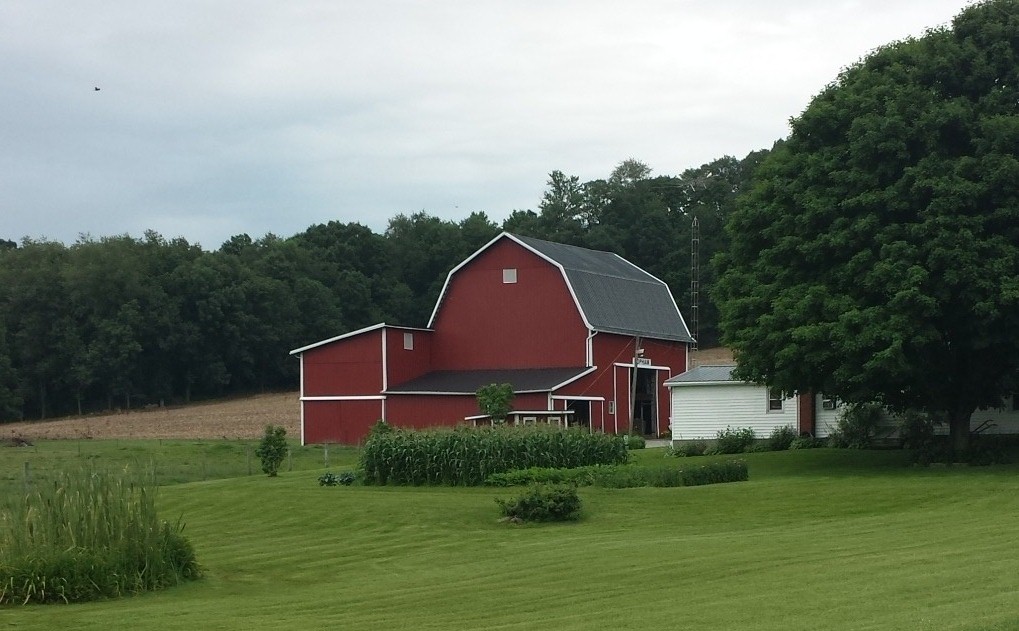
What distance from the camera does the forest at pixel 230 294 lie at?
9756 cm

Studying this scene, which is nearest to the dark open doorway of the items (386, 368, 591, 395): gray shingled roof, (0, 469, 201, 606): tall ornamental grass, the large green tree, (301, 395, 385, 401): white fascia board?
(386, 368, 591, 395): gray shingled roof

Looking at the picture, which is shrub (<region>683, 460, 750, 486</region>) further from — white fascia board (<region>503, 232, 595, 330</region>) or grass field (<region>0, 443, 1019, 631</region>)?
white fascia board (<region>503, 232, 595, 330</region>)

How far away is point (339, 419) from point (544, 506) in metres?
35.1

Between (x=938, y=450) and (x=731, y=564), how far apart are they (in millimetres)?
18348

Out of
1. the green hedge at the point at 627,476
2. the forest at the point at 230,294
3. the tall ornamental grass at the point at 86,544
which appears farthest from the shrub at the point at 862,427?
the forest at the point at 230,294

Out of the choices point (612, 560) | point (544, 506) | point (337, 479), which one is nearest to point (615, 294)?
point (337, 479)

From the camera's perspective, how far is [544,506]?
25.1 metres

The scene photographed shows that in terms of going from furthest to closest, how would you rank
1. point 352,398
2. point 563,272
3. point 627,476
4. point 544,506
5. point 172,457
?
point 352,398 < point 563,272 < point 172,457 < point 627,476 < point 544,506

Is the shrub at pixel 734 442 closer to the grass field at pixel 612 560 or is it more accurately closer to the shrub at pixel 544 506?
the grass field at pixel 612 560

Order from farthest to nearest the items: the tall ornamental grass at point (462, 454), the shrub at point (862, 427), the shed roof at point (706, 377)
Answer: the shed roof at point (706, 377)
the shrub at point (862, 427)
the tall ornamental grass at point (462, 454)

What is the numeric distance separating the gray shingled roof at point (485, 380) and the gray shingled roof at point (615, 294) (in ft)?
10.2

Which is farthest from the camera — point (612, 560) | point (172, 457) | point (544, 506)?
point (172, 457)

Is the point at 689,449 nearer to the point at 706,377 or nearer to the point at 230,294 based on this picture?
the point at 706,377

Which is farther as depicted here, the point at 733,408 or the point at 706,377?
the point at 706,377
